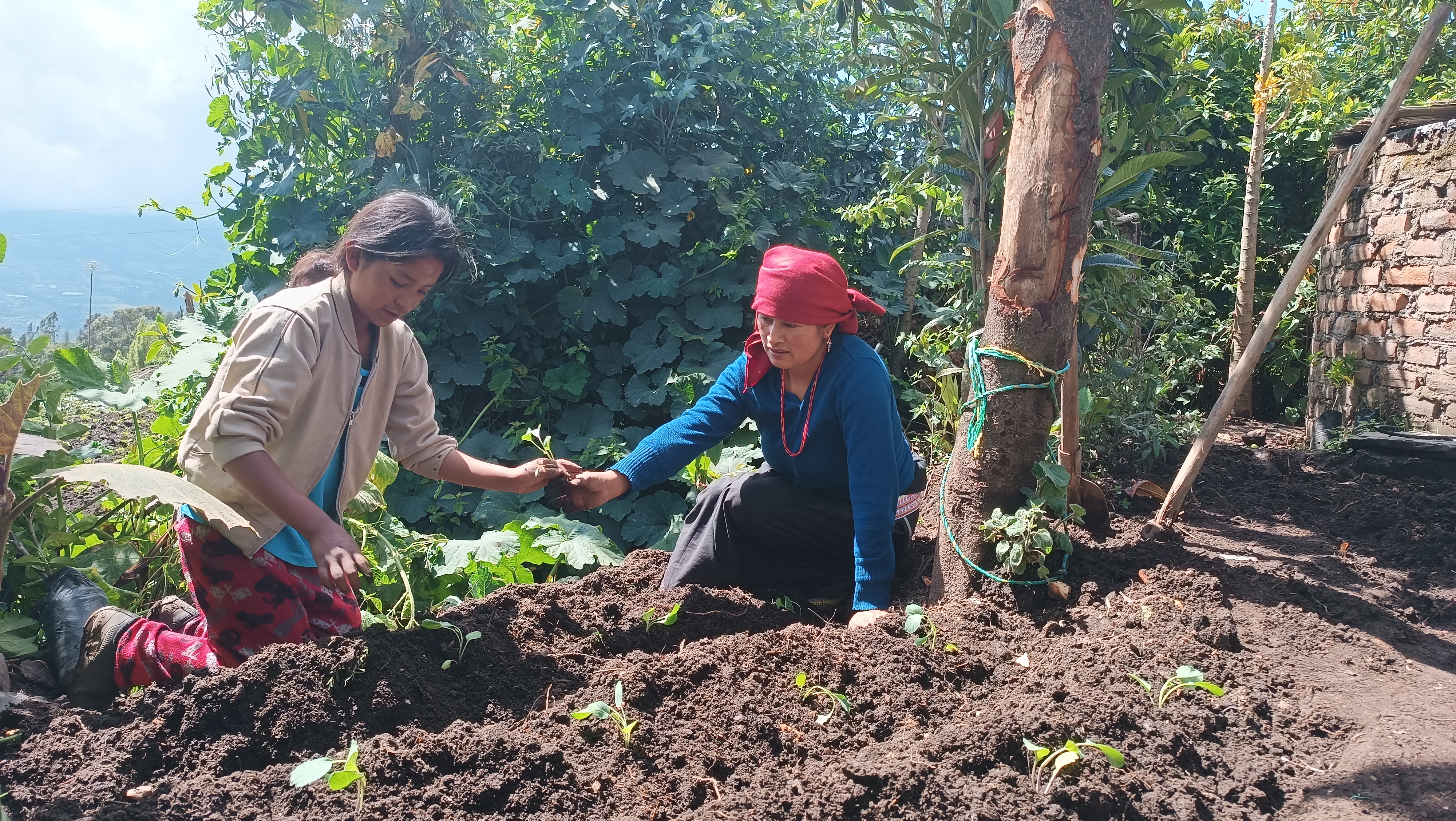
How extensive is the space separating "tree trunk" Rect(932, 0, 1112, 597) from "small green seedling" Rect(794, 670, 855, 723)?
702 mm

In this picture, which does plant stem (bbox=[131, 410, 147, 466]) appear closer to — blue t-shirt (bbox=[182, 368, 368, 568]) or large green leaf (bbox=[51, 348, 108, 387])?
large green leaf (bbox=[51, 348, 108, 387])

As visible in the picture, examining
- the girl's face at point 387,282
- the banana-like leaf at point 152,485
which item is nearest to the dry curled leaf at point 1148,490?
the girl's face at point 387,282

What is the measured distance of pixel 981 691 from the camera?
6.76 feet

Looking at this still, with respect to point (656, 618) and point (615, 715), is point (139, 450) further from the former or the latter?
point (615, 715)

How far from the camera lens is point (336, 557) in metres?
1.94

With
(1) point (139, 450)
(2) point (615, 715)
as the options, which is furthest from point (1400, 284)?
(1) point (139, 450)

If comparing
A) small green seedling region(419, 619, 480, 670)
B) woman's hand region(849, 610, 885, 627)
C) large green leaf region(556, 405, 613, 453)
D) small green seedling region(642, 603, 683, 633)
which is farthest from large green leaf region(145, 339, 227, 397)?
woman's hand region(849, 610, 885, 627)

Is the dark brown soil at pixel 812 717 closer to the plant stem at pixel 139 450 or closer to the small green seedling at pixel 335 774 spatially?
the small green seedling at pixel 335 774

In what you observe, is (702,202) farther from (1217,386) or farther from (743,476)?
(1217,386)

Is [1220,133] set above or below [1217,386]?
above

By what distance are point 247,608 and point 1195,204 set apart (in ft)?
26.3

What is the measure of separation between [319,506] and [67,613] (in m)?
0.92

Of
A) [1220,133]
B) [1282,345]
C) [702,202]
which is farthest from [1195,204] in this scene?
[702,202]

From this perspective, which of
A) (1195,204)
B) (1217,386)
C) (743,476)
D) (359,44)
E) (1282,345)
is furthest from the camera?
(1195,204)
